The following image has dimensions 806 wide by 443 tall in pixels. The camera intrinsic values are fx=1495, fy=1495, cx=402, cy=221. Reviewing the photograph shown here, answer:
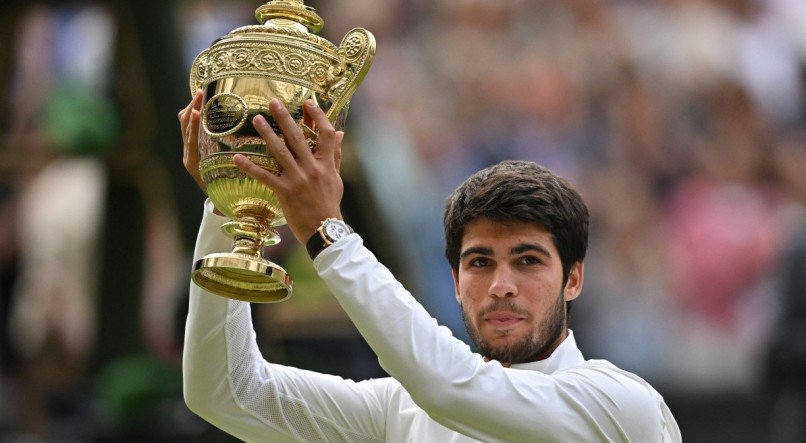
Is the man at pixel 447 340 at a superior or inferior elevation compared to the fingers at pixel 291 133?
inferior

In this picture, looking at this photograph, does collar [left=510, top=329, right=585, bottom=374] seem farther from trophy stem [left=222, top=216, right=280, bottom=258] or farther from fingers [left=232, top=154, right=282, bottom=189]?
fingers [left=232, top=154, right=282, bottom=189]

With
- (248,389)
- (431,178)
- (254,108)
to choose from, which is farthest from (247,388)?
(431,178)

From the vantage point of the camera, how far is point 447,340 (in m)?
3.34

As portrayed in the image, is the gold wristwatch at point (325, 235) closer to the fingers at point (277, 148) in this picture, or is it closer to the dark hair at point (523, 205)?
the fingers at point (277, 148)

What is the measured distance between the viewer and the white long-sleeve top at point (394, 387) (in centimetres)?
328

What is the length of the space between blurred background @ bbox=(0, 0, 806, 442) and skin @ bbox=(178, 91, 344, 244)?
4.76m

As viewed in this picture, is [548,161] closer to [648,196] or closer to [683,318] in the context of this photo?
[648,196]

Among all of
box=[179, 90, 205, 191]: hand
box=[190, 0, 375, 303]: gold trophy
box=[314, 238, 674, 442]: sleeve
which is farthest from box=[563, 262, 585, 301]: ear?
box=[179, 90, 205, 191]: hand

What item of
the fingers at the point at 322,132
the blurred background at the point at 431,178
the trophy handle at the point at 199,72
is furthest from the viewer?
the blurred background at the point at 431,178

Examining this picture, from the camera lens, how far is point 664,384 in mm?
8297

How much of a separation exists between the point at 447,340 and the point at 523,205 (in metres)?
0.57

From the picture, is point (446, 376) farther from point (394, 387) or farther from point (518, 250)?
point (394, 387)

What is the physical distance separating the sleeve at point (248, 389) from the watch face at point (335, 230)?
0.48 m

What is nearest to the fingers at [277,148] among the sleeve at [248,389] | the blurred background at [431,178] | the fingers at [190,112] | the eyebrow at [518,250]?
the fingers at [190,112]
